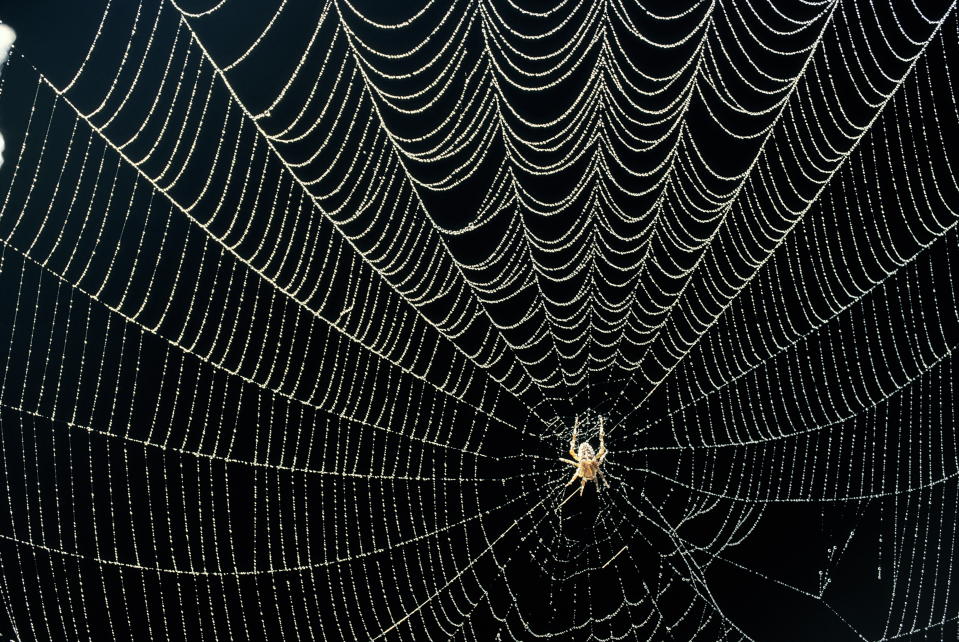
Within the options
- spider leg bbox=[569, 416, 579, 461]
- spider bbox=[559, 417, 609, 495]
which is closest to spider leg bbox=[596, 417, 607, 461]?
spider bbox=[559, 417, 609, 495]

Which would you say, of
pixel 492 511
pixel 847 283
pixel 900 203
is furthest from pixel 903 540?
pixel 492 511

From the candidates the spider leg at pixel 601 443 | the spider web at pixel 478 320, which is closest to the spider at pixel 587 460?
the spider leg at pixel 601 443

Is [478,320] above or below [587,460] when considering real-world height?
above

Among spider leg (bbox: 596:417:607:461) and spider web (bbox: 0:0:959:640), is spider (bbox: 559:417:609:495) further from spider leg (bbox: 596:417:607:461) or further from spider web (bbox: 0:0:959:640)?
spider web (bbox: 0:0:959:640)

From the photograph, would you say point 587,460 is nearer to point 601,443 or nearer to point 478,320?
point 601,443

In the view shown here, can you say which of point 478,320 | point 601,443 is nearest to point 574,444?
point 601,443

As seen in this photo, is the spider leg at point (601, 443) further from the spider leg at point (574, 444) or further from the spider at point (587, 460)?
the spider leg at point (574, 444)
